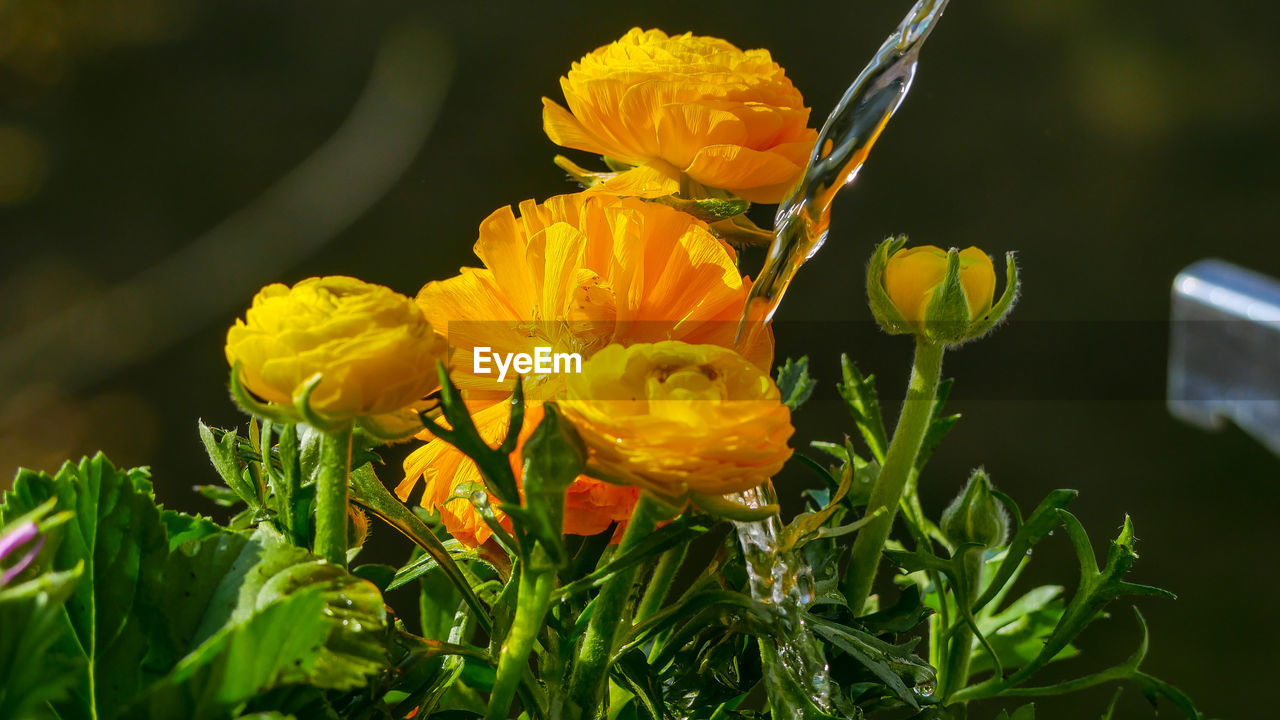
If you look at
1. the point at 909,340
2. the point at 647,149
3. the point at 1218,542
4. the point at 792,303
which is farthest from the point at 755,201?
the point at 1218,542

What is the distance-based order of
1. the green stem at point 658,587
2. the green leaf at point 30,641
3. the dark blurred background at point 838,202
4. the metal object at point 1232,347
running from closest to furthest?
1. the green leaf at point 30,641
2. the green stem at point 658,587
3. the metal object at point 1232,347
4. the dark blurred background at point 838,202

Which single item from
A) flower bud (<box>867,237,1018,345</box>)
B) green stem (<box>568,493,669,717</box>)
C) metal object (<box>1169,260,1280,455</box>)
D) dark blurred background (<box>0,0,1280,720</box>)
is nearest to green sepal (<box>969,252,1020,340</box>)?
flower bud (<box>867,237,1018,345</box>)

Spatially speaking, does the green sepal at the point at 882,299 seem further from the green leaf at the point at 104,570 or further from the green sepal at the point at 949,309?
the green leaf at the point at 104,570

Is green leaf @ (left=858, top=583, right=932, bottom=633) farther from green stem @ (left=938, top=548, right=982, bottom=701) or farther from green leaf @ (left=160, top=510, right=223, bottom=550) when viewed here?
green leaf @ (left=160, top=510, right=223, bottom=550)

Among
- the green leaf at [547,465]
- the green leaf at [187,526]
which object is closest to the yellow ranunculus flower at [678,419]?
the green leaf at [547,465]

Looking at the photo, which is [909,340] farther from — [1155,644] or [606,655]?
[606,655]

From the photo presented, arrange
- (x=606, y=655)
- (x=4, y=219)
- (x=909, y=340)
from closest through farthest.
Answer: (x=606, y=655) < (x=909, y=340) < (x=4, y=219)

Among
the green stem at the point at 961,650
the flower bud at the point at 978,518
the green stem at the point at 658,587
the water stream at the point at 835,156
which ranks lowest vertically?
the green stem at the point at 961,650

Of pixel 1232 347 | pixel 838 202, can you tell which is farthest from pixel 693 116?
pixel 838 202
